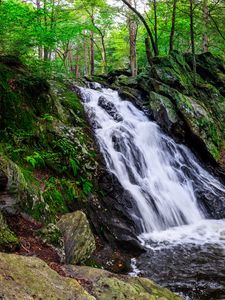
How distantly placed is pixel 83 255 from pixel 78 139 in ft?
13.3

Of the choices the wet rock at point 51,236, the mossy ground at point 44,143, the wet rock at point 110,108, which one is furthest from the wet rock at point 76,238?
the wet rock at point 110,108

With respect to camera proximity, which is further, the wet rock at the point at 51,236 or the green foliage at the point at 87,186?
the green foliage at the point at 87,186

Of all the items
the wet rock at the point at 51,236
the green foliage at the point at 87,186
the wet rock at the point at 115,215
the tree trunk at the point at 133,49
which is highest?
the tree trunk at the point at 133,49

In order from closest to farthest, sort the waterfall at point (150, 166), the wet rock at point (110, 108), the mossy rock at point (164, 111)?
the waterfall at point (150, 166) < the wet rock at point (110, 108) < the mossy rock at point (164, 111)

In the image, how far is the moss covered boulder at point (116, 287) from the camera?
3654mm

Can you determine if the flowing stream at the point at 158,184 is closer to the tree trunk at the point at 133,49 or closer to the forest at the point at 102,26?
the forest at the point at 102,26

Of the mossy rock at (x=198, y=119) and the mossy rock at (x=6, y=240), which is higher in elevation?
the mossy rock at (x=198, y=119)

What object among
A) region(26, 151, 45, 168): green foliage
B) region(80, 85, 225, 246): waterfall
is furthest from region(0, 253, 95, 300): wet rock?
region(80, 85, 225, 246): waterfall

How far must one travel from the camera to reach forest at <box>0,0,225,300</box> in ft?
13.5

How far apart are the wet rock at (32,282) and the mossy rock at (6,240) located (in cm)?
44

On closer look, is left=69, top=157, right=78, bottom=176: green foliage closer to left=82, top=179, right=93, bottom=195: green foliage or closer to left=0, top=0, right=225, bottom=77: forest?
left=82, top=179, right=93, bottom=195: green foliage

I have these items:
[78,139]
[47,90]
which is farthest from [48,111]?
[78,139]

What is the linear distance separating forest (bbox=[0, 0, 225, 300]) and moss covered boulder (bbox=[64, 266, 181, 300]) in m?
0.02

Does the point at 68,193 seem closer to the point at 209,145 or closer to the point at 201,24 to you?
the point at 209,145
